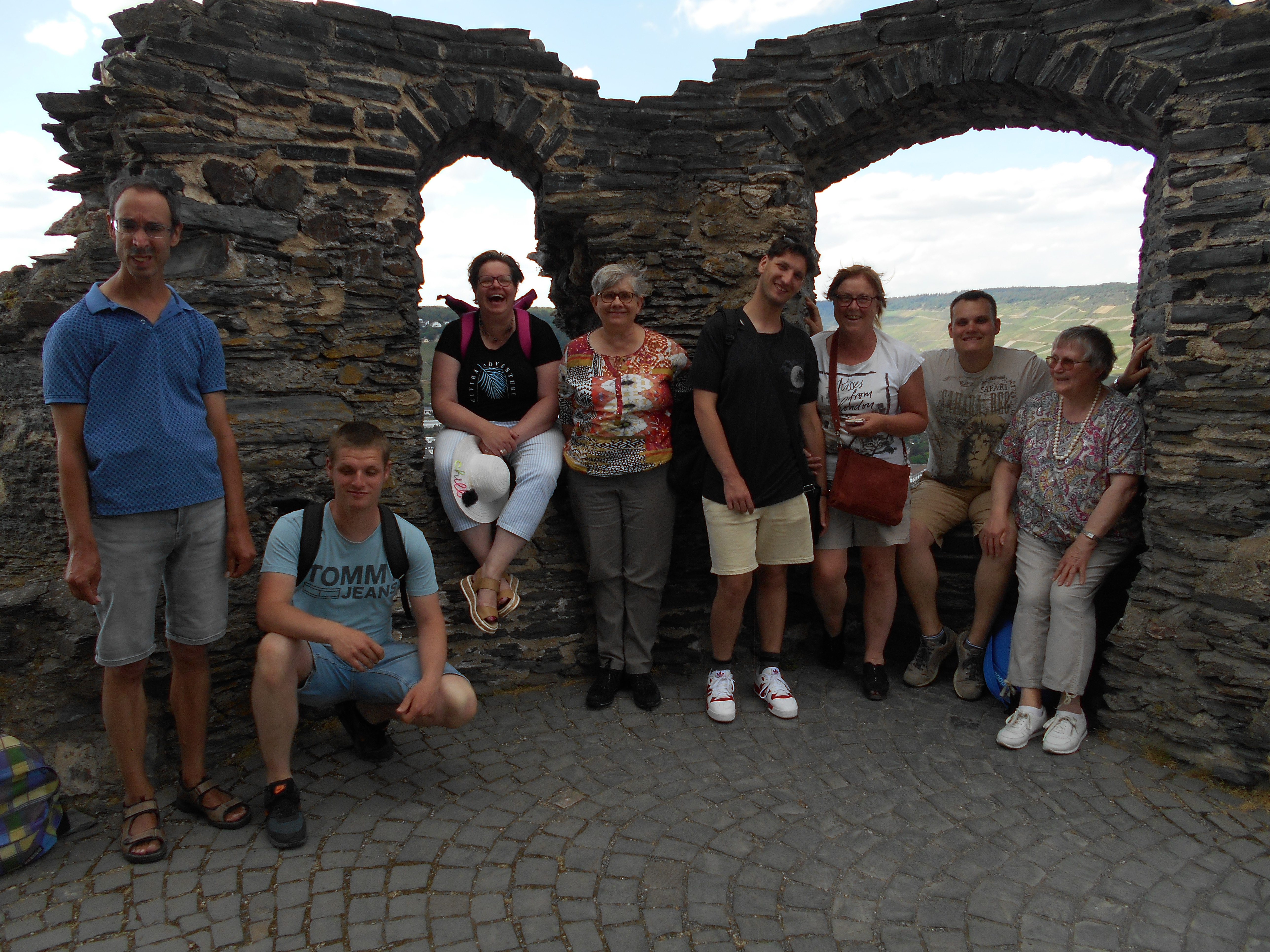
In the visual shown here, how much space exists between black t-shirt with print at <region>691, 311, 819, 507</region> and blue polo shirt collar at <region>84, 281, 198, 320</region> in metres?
2.10

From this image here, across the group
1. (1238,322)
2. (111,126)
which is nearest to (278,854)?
(111,126)

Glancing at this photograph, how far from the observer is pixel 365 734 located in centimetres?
349

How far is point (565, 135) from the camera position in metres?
4.32

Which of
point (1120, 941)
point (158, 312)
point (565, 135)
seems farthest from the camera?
point (565, 135)

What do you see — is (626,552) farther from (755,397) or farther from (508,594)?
(755,397)

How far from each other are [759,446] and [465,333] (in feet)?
4.89

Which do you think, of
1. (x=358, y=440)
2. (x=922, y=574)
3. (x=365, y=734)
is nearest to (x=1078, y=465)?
(x=922, y=574)

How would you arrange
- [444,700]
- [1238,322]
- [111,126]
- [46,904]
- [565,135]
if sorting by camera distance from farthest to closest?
[565,135] → [111,126] → [1238,322] → [444,700] → [46,904]

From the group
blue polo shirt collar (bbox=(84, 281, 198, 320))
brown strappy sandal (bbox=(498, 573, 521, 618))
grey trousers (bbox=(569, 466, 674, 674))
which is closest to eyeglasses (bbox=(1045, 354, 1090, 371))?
grey trousers (bbox=(569, 466, 674, 674))

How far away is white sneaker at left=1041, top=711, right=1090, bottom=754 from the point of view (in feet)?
11.6

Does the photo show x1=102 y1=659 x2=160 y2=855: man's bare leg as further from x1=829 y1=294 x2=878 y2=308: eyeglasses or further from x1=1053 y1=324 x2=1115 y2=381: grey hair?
x1=1053 y1=324 x2=1115 y2=381: grey hair

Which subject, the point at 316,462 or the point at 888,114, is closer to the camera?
the point at 316,462

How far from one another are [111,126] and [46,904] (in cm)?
312

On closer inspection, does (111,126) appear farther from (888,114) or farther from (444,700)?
(888,114)
